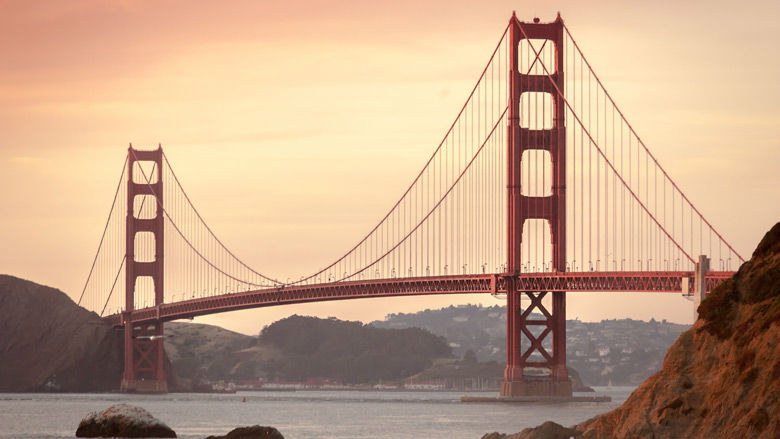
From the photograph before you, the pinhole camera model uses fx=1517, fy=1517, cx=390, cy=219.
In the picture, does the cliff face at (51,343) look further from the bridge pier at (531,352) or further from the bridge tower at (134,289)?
the bridge pier at (531,352)

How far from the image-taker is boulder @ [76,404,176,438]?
136ft

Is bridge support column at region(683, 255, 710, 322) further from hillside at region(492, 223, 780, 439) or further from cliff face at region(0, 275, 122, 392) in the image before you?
cliff face at region(0, 275, 122, 392)

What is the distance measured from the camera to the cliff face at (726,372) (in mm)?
21891

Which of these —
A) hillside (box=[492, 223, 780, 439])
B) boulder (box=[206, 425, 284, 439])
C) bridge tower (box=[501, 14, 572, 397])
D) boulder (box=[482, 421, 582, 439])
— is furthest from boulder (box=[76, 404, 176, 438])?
bridge tower (box=[501, 14, 572, 397])

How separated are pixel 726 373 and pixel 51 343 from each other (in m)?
116

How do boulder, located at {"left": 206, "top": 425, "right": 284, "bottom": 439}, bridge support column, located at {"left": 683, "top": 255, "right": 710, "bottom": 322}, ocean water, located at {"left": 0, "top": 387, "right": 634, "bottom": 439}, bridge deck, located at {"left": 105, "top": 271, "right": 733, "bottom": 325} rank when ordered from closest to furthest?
boulder, located at {"left": 206, "top": 425, "right": 284, "bottom": 439} → ocean water, located at {"left": 0, "top": 387, "right": 634, "bottom": 439} → bridge support column, located at {"left": 683, "top": 255, "right": 710, "bottom": 322} → bridge deck, located at {"left": 105, "top": 271, "right": 733, "bottom": 325}

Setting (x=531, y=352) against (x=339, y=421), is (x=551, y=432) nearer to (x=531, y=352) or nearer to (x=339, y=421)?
(x=339, y=421)

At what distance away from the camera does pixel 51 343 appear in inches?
5251

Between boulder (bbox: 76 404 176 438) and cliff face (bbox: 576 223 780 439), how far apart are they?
19949mm

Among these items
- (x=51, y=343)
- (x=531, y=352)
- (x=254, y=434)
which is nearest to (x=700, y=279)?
(x=531, y=352)

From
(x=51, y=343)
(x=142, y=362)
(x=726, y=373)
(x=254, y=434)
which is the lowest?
(x=254, y=434)

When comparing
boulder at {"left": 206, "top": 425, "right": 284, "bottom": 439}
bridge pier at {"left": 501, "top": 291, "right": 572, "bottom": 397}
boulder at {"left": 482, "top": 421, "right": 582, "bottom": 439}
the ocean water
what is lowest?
boulder at {"left": 206, "top": 425, "right": 284, "bottom": 439}

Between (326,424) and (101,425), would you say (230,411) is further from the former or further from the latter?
(101,425)

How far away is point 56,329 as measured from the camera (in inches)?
5246
